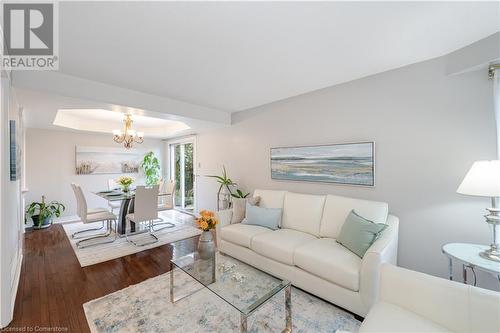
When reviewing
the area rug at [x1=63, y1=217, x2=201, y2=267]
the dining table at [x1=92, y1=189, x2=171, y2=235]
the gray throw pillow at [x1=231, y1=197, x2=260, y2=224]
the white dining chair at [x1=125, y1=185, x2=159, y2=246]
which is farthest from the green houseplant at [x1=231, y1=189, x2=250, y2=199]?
the dining table at [x1=92, y1=189, x2=171, y2=235]

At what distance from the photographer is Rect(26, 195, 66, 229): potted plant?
4430 mm

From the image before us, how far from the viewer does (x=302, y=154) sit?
331 centimetres

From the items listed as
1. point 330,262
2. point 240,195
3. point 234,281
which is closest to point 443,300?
point 330,262

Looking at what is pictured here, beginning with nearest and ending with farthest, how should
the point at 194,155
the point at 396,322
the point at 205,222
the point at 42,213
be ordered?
the point at 396,322 → the point at 205,222 → the point at 42,213 → the point at 194,155

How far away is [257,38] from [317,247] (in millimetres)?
2154

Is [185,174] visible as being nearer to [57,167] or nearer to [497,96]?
[57,167]

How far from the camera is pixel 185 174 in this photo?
6.18m

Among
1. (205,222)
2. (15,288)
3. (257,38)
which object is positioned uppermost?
(257,38)

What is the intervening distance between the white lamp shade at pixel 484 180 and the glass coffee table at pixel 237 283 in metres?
1.66

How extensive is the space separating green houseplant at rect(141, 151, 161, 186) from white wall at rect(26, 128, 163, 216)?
3.42 ft

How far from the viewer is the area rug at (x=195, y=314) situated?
68.8 inches

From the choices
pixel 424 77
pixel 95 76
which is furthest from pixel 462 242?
pixel 95 76

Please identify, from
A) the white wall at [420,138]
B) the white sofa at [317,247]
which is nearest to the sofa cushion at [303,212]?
the white sofa at [317,247]

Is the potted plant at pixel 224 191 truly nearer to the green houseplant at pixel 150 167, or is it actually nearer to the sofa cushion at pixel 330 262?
the sofa cushion at pixel 330 262
